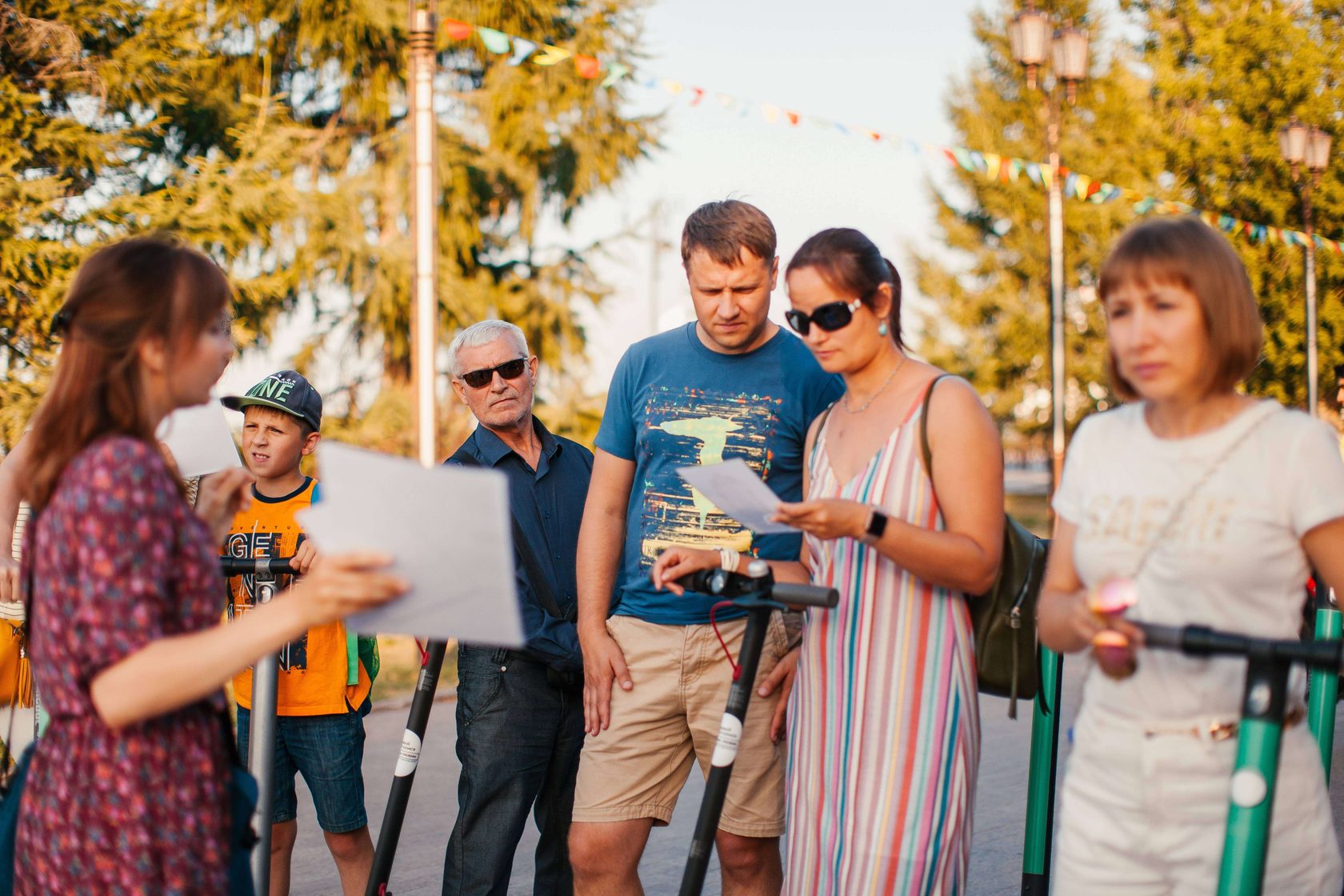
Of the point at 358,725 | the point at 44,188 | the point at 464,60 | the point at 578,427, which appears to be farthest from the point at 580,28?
the point at 358,725

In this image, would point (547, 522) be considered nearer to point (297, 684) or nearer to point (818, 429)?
point (297, 684)

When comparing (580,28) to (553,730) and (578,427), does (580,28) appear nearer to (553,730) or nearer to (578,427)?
(578,427)

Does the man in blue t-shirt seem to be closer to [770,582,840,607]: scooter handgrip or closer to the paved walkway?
[770,582,840,607]: scooter handgrip

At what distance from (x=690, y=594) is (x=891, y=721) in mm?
791

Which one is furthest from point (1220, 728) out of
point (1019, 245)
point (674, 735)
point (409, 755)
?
point (1019, 245)

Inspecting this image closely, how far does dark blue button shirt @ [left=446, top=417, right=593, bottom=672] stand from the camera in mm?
3967

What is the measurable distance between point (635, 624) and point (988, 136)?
31978 millimetres

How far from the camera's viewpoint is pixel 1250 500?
2.11m

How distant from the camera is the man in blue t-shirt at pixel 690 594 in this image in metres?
3.36

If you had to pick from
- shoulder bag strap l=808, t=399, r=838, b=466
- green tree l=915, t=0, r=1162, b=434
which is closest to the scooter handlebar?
shoulder bag strap l=808, t=399, r=838, b=466

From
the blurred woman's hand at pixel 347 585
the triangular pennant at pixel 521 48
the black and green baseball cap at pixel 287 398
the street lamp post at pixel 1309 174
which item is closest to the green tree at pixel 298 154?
the triangular pennant at pixel 521 48

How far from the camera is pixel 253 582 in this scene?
3994 millimetres

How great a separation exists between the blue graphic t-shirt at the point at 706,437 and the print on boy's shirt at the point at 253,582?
3.75ft

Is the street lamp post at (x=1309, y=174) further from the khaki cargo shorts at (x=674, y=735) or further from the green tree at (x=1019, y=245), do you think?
the khaki cargo shorts at (x=674, y=735)
